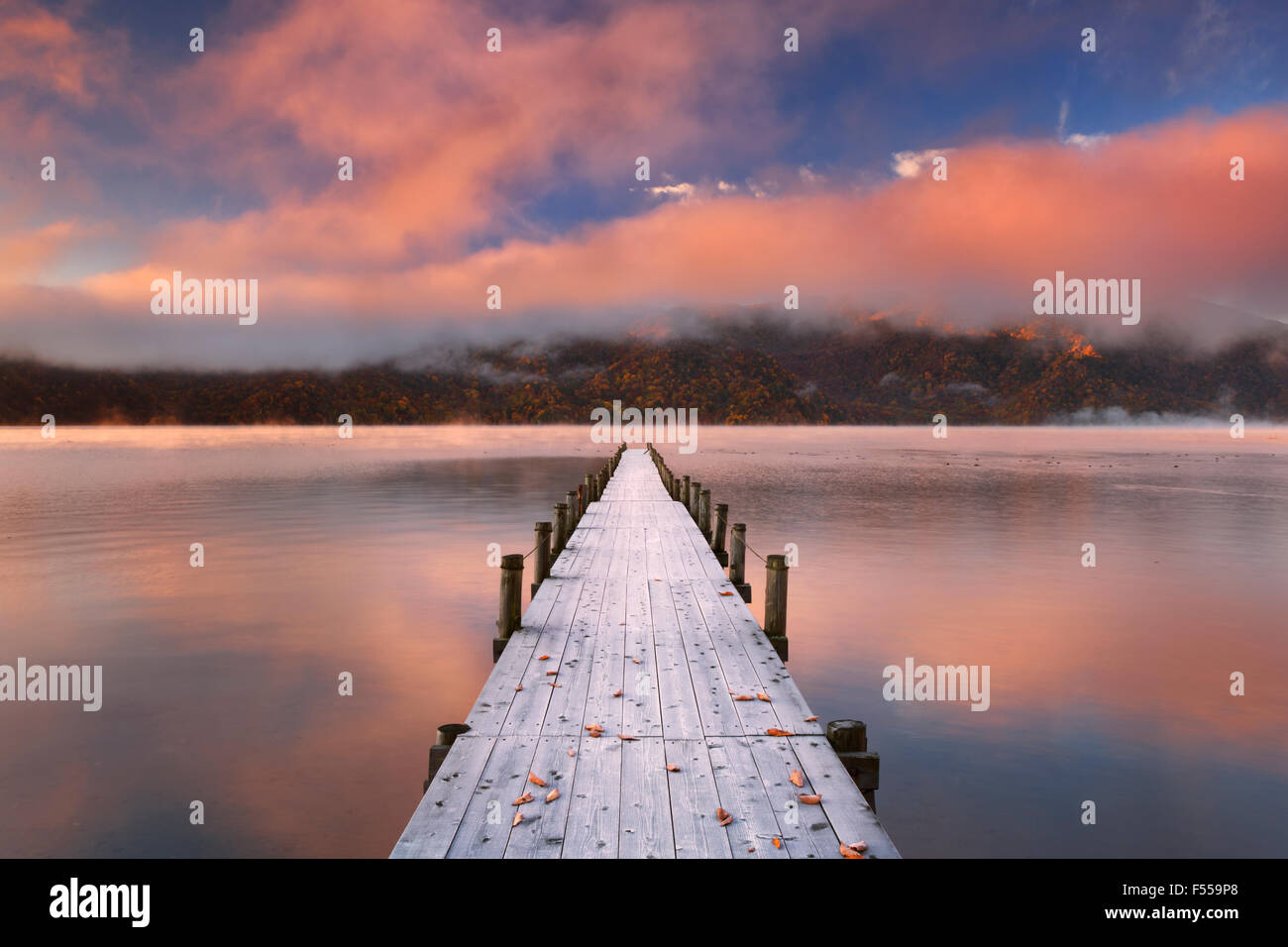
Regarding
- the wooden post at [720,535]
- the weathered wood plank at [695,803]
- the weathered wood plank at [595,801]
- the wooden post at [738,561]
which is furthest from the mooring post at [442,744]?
the wooden post at [720,535]

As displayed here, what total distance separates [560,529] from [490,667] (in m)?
3.20

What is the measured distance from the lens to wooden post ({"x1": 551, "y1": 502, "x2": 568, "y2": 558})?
583 inches

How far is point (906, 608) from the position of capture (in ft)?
55.6

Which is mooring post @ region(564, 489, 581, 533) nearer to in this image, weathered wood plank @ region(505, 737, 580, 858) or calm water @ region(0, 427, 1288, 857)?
calm water @ region(0, 427, 1288, 857)

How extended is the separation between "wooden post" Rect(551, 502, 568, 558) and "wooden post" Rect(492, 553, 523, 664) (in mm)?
5332

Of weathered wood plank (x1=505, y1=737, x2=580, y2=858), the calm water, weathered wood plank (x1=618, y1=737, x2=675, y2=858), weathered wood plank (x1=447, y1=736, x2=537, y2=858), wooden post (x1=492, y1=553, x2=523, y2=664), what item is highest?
wooden post (x1=492, y1=553, x2=523, y2=664)

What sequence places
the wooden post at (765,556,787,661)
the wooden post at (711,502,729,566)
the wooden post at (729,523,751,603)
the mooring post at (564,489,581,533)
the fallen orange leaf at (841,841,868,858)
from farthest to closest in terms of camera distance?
1. the wooden post at (711,502,729,566)
2. the mooring post at (564,489,581,533)
3. the wooden post at (729,523,751,603)
4. the wooden post at (765,556,787,661)
5. the fallen orange leaf at (841,841,868,858)

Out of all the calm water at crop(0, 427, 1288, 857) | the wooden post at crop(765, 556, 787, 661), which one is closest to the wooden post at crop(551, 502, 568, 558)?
the calm water at crop(0, 427, 1288, 857)

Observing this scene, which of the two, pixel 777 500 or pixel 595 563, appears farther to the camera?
pixel 777 500
